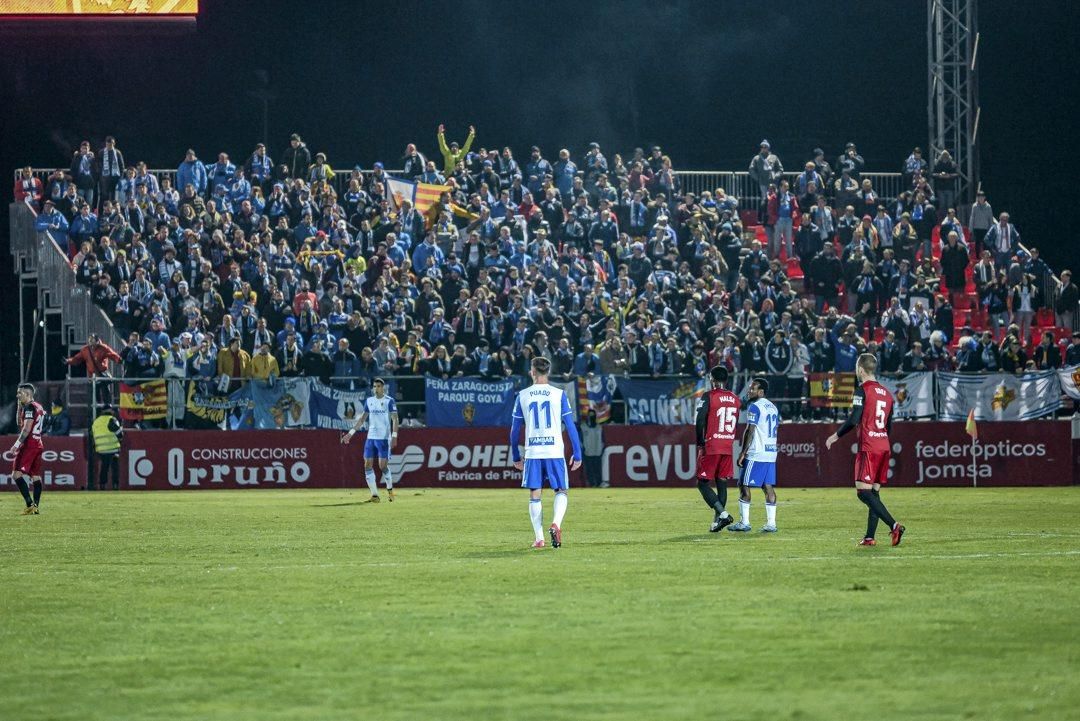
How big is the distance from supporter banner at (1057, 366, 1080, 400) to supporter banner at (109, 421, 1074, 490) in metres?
0.69

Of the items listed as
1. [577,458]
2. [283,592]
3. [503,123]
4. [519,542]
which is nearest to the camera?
[283,592]

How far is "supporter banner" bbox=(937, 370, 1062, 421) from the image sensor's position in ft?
112

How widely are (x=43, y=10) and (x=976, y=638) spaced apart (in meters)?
37.4

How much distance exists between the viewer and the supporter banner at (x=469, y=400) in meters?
34.5

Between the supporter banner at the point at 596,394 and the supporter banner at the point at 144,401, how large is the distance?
9.41 meters

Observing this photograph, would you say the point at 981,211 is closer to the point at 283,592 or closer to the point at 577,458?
the point at 577,458

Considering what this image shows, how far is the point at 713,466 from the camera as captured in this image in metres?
20.4

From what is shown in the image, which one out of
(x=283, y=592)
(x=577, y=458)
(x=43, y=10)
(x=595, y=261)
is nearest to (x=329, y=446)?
(x=595, y=261)

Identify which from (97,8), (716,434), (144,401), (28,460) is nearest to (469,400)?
(144,401)

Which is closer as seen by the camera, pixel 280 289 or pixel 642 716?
pixel 642 716

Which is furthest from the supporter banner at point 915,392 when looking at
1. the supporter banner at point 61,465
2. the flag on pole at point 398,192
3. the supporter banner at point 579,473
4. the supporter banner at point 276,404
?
the supporter banner at point 61,465

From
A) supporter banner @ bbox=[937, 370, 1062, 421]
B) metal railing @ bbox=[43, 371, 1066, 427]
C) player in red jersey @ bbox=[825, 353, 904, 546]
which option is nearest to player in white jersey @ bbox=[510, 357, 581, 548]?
player in red jersey @ bbox=[825, 353, 904, 546]

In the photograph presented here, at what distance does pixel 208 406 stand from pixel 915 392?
52.5 feet

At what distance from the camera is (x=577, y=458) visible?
17094mm
